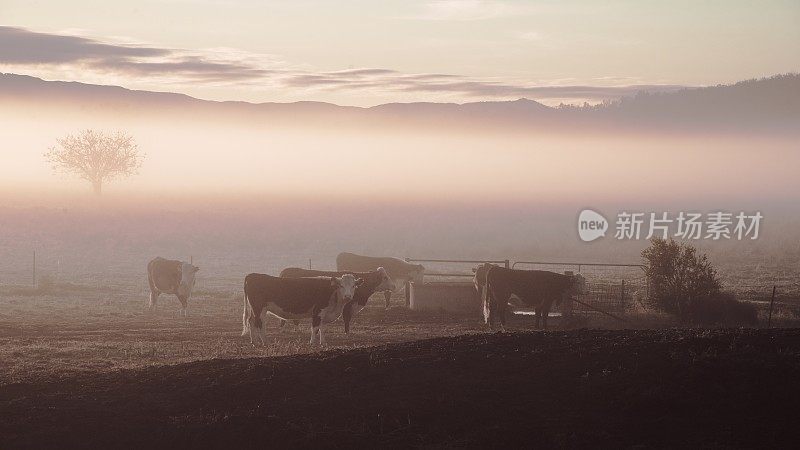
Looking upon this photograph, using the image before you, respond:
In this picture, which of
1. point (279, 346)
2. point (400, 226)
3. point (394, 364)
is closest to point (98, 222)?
point (400, 226)

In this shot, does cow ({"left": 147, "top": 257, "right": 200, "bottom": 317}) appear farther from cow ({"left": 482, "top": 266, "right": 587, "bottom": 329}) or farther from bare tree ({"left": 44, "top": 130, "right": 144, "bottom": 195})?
bare tree ({"left": 44, "top": 130, "right": 144, "bottom": 195})

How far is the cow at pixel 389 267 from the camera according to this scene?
4342 centimetres

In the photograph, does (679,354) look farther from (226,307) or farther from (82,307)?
(82,307)

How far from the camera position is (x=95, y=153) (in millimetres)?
96688

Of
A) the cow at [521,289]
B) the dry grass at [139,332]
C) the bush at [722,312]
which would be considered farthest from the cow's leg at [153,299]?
the bush at [722,312]

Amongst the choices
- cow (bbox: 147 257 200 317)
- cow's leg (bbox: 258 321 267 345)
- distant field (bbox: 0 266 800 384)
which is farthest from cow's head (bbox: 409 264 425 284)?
cow's leg (bbox: 258 321 267 345)

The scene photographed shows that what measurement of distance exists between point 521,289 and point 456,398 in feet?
46.9

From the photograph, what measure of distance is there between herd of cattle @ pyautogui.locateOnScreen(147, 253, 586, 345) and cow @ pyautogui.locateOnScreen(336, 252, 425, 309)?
7238 mm

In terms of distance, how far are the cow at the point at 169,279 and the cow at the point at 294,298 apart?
9770mm

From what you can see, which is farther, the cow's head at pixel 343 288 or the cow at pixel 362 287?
the cow at pixel 362 287

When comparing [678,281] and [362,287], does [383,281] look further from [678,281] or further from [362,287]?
[678,281]

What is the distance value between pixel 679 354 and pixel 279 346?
11396mm

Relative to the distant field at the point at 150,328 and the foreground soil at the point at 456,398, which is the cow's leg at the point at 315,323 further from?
the foreground soil at the point at 456,398

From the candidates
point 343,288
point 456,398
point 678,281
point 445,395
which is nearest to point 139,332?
point 343,288
